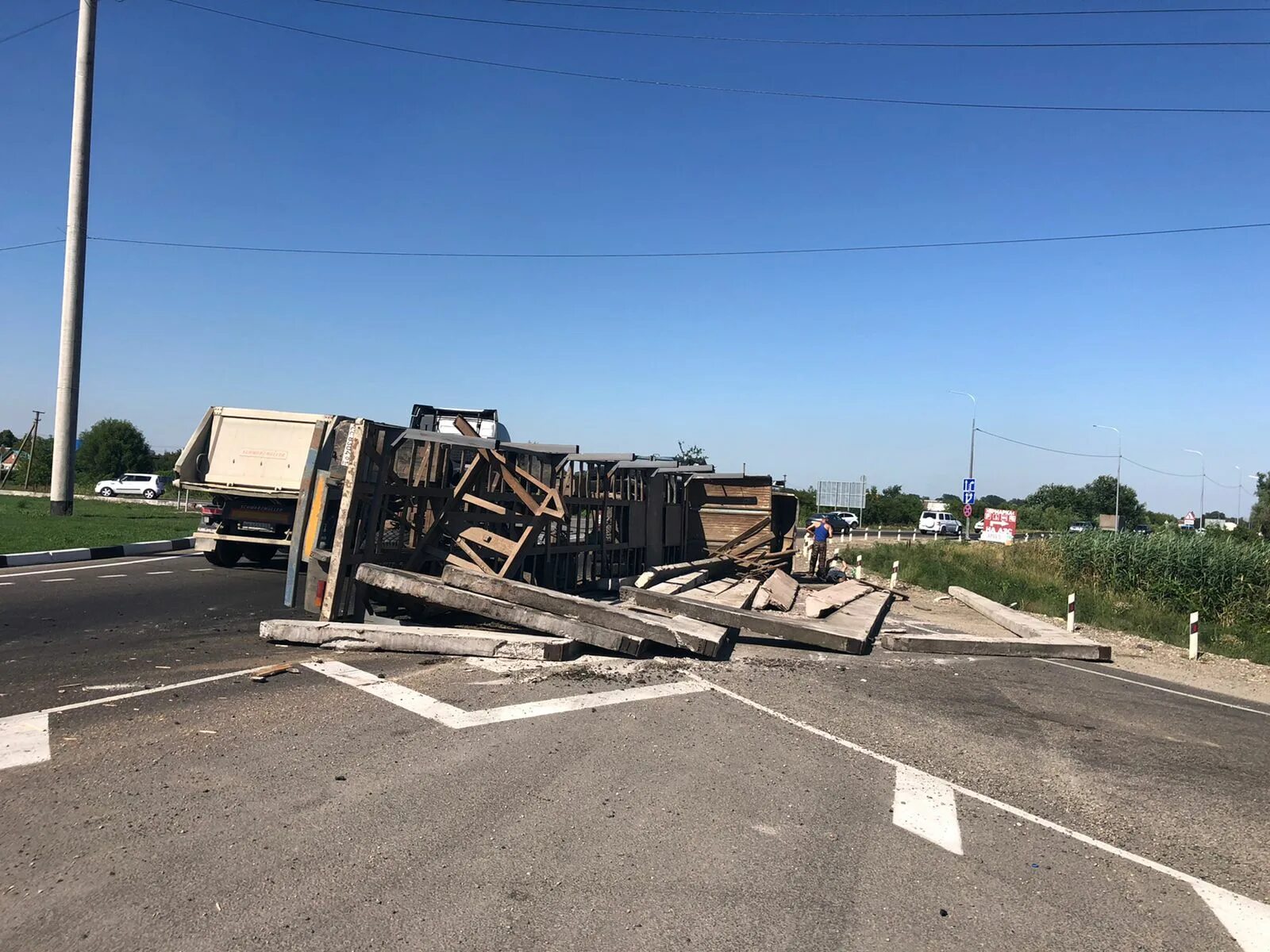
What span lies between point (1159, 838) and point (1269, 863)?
494 millimetres

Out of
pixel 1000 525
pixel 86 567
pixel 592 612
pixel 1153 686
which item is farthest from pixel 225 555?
pixel 1000 525

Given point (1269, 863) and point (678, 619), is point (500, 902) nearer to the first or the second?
point (1269, 863)

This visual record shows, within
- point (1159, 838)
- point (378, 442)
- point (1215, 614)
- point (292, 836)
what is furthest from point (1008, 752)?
point (1215, 614)

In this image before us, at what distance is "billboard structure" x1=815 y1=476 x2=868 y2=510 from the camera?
48562 millimetres

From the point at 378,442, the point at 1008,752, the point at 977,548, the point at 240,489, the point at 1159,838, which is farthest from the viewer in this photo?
the point at 977,548

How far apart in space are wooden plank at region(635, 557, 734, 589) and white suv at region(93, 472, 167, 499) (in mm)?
41498

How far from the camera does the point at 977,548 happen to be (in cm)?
3064

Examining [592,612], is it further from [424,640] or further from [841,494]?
[841,494]

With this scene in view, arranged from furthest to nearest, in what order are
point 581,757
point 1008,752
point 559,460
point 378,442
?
point 559,460 → point 378,442 → point 1008,752 → point 581,757

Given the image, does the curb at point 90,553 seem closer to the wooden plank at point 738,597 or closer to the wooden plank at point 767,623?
the wooden plank at point 767,623

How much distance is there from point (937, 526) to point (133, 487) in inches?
1976

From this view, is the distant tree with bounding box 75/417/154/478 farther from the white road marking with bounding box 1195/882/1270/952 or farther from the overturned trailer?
the white road marking with bounding box 1195/882/1270/952

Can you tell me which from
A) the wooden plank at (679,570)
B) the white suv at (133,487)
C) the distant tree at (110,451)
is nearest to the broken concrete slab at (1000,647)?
the wooden plank at (679,570)

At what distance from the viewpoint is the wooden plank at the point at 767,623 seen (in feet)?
32.0
